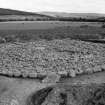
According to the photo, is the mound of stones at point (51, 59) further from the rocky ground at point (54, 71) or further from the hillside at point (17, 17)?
the hillside at point (17, 17)

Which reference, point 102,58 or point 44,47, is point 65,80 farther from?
point 44,47

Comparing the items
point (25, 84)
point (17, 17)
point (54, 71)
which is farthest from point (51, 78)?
point (17, 17)

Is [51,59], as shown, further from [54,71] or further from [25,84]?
[25,84]

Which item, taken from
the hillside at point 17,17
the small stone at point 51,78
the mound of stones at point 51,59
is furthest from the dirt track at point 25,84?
the hillside at point 17,17

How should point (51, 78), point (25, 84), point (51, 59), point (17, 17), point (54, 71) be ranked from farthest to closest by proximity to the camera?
point (17, 17)
point (51, 59)
point (54, 71)
point (51, 78)
point (25, 84)

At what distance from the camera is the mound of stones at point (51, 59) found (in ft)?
22.3

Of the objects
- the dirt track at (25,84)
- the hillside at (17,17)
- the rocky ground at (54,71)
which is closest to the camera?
the rocky ground at (54,71)

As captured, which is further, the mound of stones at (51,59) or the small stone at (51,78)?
the mound of stones at (51,59)

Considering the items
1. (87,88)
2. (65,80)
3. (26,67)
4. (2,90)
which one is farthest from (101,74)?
(2,90)

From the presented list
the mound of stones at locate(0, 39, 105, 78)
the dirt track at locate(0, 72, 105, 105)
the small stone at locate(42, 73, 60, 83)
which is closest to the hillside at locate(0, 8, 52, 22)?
the mound of stones at locate(0, 39, 105, 78)

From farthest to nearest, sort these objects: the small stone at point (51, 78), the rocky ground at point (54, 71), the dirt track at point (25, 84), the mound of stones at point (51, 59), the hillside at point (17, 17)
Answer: the hillside at point (17, 17), the mound of stones at point (51, 59), the small stone at point (51, 78), the dirt track at point (25, 84), the rocky ground at point (54, 71)

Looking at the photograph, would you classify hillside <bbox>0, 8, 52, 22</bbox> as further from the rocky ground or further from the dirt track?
the dirt track

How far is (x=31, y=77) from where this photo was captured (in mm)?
6410

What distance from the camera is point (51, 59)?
7.89m
